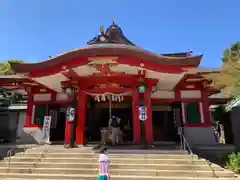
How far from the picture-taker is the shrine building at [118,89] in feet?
28.8

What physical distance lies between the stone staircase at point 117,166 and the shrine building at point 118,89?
5.36 feet

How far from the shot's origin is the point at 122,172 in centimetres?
692

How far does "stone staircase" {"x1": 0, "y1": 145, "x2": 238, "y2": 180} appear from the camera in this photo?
21.9 ft

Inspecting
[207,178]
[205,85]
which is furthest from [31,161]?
[205,85]

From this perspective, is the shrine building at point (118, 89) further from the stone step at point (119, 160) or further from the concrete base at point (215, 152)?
the stone step at point (119, 160)

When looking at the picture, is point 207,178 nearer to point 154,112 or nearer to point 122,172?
point 122,172

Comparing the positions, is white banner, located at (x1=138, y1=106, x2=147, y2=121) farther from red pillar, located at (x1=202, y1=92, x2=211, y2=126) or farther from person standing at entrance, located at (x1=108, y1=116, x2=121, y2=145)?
red pillar, located at (x1=202, y1=92, x2=211, y2=126)

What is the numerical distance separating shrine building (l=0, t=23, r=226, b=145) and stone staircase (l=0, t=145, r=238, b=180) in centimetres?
163

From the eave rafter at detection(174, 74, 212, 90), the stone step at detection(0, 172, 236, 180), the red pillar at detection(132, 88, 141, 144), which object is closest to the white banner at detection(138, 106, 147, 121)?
the red pillar at detection(132, 88, 141, 144)

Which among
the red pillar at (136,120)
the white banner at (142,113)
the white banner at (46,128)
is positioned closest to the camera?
the white banner at (142,113)

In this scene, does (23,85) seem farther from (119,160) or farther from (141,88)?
(119,160)

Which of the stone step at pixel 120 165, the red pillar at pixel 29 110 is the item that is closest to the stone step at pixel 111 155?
the stone step at pixel 120 165

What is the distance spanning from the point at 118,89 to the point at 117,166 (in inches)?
155

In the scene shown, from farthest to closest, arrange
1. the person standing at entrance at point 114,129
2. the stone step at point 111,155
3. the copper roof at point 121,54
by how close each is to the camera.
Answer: the person standing at entrance at point 114,129 → the copper roof at point 121,54 → the stone step at point 111,155
